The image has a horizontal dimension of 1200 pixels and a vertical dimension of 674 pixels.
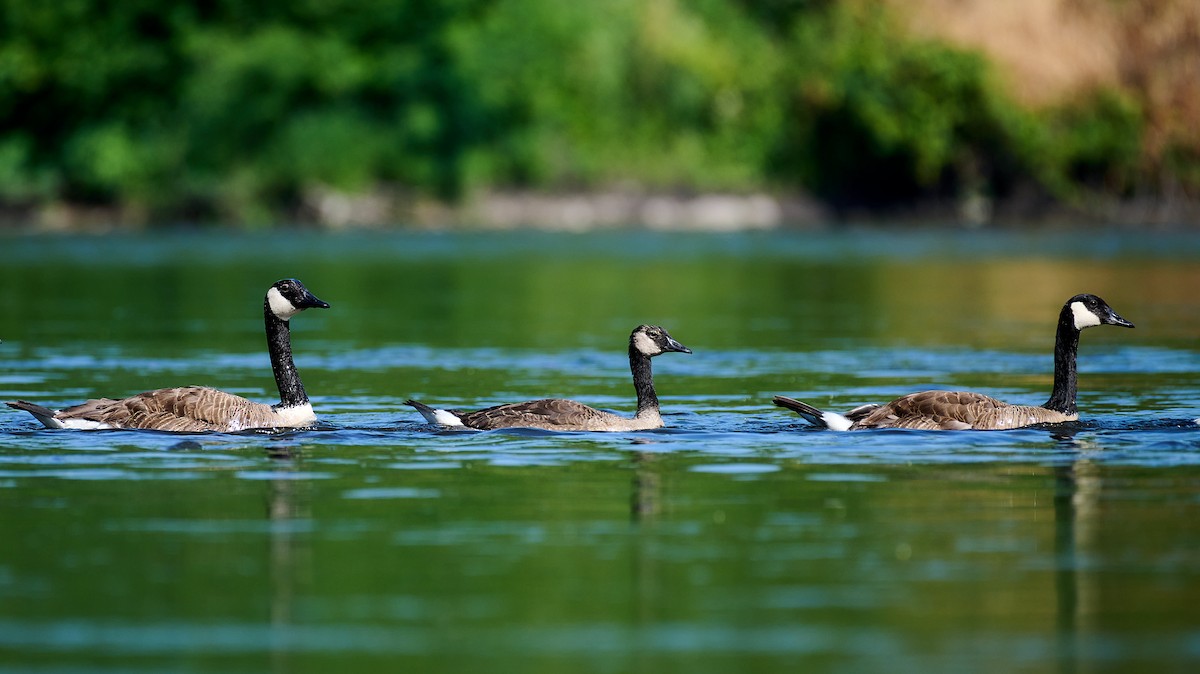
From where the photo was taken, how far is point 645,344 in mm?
18812

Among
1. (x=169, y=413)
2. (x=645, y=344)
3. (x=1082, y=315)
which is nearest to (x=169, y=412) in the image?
(x=169, y=413)

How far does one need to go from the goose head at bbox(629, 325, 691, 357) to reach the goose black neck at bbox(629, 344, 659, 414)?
1.7 inches

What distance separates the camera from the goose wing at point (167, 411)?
691 inches

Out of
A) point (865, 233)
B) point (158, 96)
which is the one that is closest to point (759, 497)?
point (865, 233)

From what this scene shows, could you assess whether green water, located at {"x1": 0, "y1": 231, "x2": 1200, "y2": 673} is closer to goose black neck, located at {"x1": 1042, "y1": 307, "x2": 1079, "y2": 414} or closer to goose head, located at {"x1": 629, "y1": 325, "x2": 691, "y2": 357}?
goose black neck, located at {"x1": 1042, "y1": 307, "x2": 1079, "y2": 414}

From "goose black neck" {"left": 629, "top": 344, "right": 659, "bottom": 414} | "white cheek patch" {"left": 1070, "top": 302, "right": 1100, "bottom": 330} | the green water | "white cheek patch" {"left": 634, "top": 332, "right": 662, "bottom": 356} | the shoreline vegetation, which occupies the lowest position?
the green water

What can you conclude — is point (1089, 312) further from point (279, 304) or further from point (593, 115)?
point (593, 115)

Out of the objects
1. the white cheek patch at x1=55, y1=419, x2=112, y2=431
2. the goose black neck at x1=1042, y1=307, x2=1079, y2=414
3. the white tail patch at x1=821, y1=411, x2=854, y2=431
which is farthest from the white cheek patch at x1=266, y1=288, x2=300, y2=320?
the goose black neck at x1=1042, y1=307, x2=1079, y2=414

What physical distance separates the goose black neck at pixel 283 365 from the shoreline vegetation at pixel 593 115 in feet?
174

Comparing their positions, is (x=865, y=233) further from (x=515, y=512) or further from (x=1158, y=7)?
(x=515, y=512)

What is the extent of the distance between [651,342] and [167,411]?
4.38 metres

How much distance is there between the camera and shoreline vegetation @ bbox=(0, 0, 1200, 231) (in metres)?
72.9

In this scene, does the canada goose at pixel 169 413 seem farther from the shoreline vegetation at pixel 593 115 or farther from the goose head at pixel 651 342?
the shoreline vegetation at pixel 593 115

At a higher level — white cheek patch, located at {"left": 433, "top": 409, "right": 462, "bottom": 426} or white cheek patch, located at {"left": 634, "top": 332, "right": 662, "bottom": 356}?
white cheek patch, located at {"left": 634, "top": 332, "right": 662, "bottom": 356}
